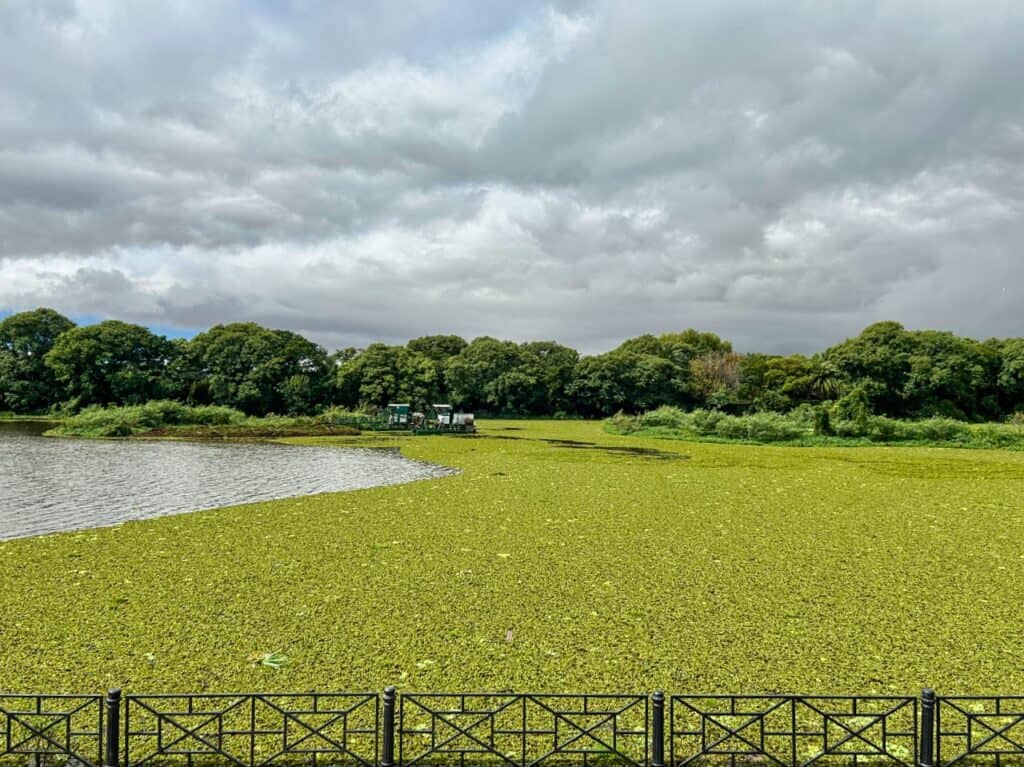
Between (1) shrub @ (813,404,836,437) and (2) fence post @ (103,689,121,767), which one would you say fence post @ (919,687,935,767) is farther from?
(1) shrub @ (813,404,836,437)

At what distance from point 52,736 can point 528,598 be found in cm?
431

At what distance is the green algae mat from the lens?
16.9ft

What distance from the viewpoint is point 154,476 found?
1800 centimetres

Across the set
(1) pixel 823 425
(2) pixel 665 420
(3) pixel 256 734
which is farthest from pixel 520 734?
(2) pixel 665 420

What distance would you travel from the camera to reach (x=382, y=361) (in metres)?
60.9

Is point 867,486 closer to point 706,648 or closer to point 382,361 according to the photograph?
point 706,648

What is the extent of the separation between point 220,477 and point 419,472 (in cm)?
580

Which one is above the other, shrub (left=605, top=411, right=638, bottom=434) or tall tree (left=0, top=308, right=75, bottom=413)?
tall tree (left=0, top=308, right=75, bottom=413)

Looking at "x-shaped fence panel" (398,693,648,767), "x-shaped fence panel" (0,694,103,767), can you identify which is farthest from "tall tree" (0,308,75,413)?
"x-shaped fence panel" (398,693,648,767)


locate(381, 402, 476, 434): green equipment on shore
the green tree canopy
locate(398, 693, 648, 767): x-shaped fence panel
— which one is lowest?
locate(398, 693, 648, 767): x-shaped fence panel

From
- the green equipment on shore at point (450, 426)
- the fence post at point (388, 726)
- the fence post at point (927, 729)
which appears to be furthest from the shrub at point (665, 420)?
the fence post at point (388, 726)

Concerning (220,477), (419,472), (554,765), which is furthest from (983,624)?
(220,477)

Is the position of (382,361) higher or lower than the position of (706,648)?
higher

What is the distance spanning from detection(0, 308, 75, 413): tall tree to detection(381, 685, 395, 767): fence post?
6789cm
